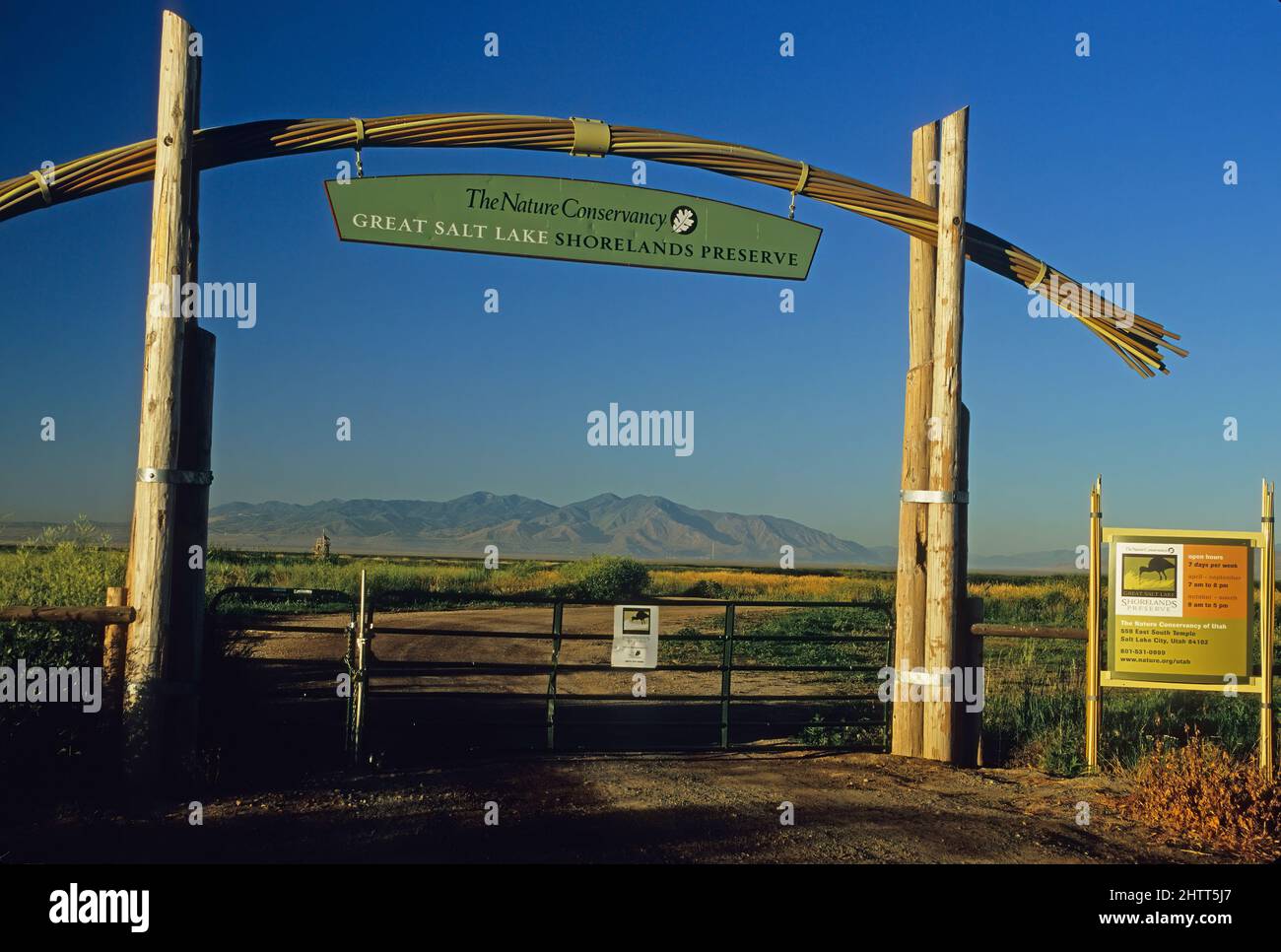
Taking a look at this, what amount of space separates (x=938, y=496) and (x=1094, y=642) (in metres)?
1.64

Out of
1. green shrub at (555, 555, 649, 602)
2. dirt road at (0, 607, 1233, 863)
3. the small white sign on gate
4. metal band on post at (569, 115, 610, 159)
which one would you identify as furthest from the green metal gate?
green shrub at (555, 555, 649, 602)

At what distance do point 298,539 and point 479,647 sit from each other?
166 meters

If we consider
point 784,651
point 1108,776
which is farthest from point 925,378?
point 784,651

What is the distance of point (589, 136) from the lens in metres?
8.31

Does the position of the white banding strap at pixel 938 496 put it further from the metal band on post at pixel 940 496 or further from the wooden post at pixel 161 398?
the wooden post at pixel 161 398

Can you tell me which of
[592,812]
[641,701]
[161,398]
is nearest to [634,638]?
[592,812]

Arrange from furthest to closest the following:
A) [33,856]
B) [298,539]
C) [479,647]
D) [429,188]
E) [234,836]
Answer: [298,539] < [479,647] < [429,188] < [234,836] < [33,856]

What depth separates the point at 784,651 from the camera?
22.2 meters

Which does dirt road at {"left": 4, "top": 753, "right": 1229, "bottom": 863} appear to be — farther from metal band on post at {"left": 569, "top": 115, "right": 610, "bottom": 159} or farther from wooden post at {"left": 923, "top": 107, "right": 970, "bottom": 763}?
metal band on post at {"left": 569, "top": 115, "right": 610, "bottom": 159}

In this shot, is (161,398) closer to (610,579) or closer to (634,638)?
(634,638)

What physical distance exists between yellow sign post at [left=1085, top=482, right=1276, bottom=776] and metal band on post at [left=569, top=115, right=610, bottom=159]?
4599 millimetres

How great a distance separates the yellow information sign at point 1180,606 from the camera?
8320 millimetres

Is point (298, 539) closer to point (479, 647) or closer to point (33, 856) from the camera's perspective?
point (479, 647)
